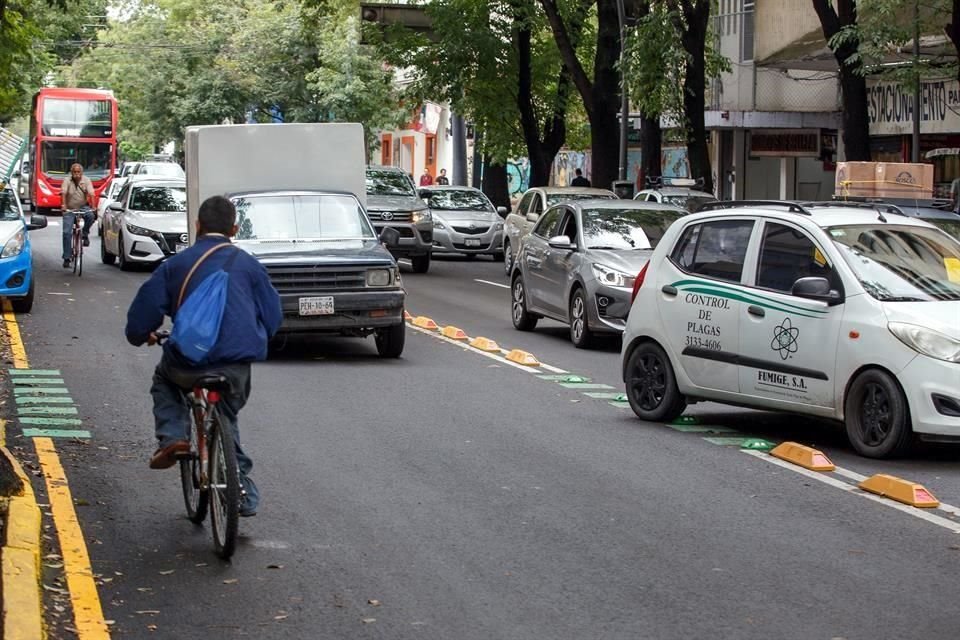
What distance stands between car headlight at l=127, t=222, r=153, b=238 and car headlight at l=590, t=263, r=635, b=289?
12514mm

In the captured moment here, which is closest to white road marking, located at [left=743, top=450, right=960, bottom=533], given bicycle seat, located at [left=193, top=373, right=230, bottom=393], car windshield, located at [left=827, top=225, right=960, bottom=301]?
car windshield, located at [left=827, top=225, right=960, bottom=301]

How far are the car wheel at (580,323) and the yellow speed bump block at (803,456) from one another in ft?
24.1

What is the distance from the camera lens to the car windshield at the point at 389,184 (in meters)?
32.2

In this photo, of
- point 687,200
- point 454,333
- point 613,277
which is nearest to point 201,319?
point 613,277

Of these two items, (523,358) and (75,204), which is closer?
(523,358)

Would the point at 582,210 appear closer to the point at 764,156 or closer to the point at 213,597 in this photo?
the point at 213,597

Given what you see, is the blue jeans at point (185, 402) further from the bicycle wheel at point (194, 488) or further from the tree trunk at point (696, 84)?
the tree trunk at point (696, 84)

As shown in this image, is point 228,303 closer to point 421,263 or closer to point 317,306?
point 317,306

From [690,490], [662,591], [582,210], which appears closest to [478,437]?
[690,490]

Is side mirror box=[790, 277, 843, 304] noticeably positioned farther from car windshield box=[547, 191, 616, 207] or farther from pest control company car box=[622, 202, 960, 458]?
car windshield box=[547, 191, 616, 207]

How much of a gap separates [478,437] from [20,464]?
3209mm

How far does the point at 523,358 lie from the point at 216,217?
8.86m

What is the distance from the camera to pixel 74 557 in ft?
25.5

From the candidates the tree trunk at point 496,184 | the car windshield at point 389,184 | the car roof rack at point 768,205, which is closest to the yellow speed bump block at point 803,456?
the car roof rack at point 768,205
